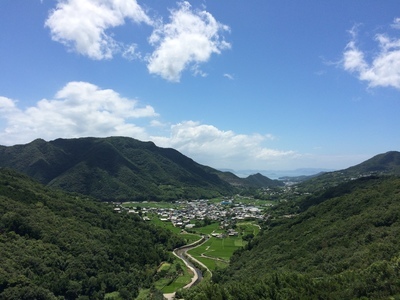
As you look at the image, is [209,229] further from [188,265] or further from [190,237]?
[188,265]

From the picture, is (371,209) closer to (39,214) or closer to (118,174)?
(39,214)

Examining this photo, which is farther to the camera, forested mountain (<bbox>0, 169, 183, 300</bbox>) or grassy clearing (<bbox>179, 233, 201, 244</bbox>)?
grassy clearing (<bbox>179, 233, 201, 244</bbox>)

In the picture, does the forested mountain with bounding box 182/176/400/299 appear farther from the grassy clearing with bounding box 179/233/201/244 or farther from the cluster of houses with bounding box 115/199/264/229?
the cluster of houses with bounding box 115/199/264/229

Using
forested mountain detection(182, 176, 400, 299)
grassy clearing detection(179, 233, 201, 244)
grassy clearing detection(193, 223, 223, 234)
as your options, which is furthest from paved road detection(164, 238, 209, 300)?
grassy clearing detection(193, 223, 223, 234)

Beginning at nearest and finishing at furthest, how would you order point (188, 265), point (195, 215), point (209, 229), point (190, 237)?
point (188, 265)
point (190, 237)
point (209, 229)
point (195, 215)

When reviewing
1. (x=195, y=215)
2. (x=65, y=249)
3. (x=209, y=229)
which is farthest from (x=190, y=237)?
(x=65, y=249)

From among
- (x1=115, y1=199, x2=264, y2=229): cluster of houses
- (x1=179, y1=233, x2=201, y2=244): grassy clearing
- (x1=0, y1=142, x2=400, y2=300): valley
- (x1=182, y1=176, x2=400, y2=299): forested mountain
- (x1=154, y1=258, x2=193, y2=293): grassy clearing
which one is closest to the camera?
(x1=182, y1=176, x2=400, y2=299): forested mountain
